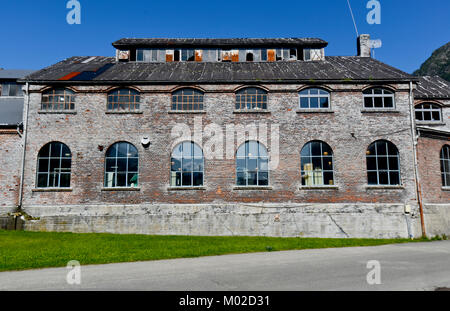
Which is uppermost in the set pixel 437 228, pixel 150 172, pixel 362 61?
pixel 362 61

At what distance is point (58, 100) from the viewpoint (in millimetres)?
17672

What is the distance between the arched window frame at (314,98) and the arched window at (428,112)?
685 cm

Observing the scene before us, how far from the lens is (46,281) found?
7363 millimetres

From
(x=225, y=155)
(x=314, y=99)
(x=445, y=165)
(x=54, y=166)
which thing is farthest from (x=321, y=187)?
(x=54, y=166)

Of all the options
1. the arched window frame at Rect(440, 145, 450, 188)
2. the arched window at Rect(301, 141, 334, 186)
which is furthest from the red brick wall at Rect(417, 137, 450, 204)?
the arched window at Rect(301, 141, 334, 186)

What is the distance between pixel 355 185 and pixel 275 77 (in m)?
6.92

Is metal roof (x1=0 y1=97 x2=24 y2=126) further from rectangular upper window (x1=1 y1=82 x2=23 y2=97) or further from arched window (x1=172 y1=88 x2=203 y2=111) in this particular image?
arched window (x1=172 y1=88 x2=203 y2=111)

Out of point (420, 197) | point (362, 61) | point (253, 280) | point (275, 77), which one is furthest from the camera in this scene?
point (362, 61)

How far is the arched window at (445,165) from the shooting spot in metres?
18.4

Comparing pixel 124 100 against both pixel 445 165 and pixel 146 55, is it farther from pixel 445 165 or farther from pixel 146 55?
pixel 445 165

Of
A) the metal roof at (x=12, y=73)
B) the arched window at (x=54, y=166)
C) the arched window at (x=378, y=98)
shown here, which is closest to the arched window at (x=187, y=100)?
the arched window at (x=54, y=166)

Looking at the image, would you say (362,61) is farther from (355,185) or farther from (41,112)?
(41,112)
